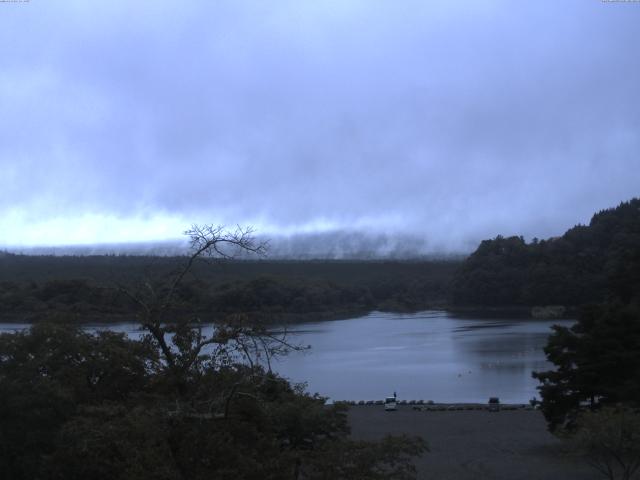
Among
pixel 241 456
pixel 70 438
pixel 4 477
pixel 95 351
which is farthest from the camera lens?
pixel 95 351

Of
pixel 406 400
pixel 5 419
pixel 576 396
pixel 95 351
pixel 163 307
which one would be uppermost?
pixel 163 307

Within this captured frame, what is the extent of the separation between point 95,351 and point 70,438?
225 cm

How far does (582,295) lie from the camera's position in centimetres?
5294

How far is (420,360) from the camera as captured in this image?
32.8m

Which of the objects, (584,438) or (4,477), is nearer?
(4,477)

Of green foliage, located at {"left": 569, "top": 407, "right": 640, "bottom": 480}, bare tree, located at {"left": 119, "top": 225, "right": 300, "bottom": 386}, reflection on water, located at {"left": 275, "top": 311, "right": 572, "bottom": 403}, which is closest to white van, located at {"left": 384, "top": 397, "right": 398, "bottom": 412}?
reflection on water, located at {"left": 275, "top": 311, "right": 572, "bottom": 403}

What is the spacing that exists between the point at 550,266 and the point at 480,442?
4467 cm

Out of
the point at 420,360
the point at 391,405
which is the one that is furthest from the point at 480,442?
the point at 420,360

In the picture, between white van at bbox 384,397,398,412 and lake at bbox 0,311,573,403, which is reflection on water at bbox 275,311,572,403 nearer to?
lake at bbox 0,311,573,403

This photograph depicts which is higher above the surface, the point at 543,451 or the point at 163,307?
the point at 163,307

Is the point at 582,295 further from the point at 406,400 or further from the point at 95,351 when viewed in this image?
the point at 95,351

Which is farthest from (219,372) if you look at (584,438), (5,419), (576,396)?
(576,396)

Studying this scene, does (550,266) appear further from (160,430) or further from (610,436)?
(160,430)

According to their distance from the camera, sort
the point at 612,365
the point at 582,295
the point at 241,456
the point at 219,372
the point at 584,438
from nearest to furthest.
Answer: the point at 241,456 < the point at 219,372 < the point at 584,438 < the point at 612,365 < the point at 582,295
